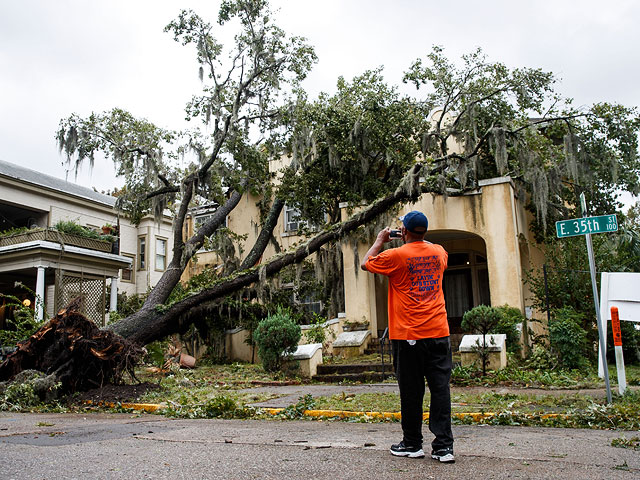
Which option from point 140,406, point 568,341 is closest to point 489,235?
point 568,341

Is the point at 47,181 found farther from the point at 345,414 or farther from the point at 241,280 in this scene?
the point at 345,414

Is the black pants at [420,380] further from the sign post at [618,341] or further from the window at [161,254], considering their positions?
the window at [161,254]

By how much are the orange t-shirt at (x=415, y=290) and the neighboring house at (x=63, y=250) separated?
1314cm

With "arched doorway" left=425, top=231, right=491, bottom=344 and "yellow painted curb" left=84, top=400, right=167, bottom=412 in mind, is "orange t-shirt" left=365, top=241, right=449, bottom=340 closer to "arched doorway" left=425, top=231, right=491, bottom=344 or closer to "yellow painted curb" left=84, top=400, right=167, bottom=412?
"yellow painted curb" left=84, top=400, right=167, bottom=412

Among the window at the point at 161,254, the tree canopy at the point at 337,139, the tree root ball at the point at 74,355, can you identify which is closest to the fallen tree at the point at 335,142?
the tree canopy at the point at 337,139

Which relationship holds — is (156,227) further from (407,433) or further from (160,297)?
(407,433)

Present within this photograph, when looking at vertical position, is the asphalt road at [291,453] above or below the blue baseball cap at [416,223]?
below

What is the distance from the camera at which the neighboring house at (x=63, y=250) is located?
1919cm

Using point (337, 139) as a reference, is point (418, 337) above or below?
below

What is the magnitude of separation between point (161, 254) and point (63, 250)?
1069 centimetres

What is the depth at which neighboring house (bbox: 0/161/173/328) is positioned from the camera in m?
19.2

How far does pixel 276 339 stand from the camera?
12133mm

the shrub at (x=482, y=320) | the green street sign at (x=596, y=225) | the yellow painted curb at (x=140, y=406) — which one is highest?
the green street sign at (x=596, y=225)

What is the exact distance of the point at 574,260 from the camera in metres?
12.6
